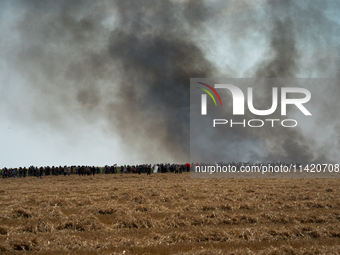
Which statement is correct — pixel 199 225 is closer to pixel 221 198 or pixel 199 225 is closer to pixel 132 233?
pixel 132 233

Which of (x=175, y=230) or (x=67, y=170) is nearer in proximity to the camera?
(x=175, y=230)

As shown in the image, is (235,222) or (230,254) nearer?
(230,254)

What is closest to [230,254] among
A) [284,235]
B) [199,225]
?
[284,235]

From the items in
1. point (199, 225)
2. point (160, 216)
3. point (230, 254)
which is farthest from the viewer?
point (160, 216)

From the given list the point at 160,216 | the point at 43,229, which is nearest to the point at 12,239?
the point at 43,229

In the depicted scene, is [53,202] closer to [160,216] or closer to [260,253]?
[160,216]

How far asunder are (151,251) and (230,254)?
2.31 metres

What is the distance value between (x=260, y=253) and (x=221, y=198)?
32.3 feet

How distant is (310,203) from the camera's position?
51.3 ft

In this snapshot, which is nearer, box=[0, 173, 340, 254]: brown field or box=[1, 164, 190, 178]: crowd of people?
box=[0, 173, 340, 254]: brown field

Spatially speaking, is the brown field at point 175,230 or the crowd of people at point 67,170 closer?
the brown field at point 175,230

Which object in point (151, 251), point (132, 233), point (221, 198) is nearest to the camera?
point (151, 251)

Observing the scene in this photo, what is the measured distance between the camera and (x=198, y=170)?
62.6m

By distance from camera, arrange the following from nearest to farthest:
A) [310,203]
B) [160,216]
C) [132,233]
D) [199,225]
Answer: [132,233] → [199,225] → [160,216] → [310,203]
